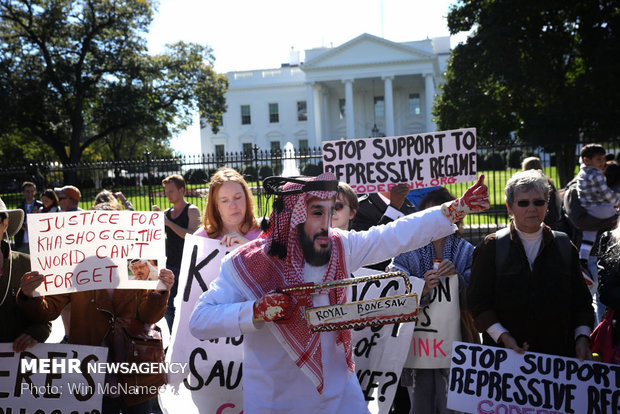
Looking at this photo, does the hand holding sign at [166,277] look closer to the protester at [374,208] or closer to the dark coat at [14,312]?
the dark coat at [14,312]

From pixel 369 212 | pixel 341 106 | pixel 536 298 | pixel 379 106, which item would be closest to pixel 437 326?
pixel 536 298

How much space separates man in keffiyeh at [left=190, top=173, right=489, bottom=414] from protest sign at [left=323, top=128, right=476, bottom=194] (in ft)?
5.99

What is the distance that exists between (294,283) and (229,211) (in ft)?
5.89

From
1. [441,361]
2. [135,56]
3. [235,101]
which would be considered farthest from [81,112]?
[441,361]

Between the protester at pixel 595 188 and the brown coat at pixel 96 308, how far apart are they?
5.10 metres

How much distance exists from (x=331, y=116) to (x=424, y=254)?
199 ft

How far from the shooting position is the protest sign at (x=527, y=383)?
11.1 feet

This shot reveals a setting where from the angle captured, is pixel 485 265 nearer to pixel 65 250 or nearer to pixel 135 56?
pixel 65 250

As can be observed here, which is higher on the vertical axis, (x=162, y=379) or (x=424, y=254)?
(x=424, y=254)

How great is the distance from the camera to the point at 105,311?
12.7 feet

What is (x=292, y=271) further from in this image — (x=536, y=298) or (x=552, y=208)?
(x=552, y=208)

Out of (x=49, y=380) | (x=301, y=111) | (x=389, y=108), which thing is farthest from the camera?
(x=301, y=111)

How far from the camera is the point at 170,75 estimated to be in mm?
38406

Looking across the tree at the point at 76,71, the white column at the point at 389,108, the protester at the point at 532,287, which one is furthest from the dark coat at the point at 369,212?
the white column at the point at 389,108
